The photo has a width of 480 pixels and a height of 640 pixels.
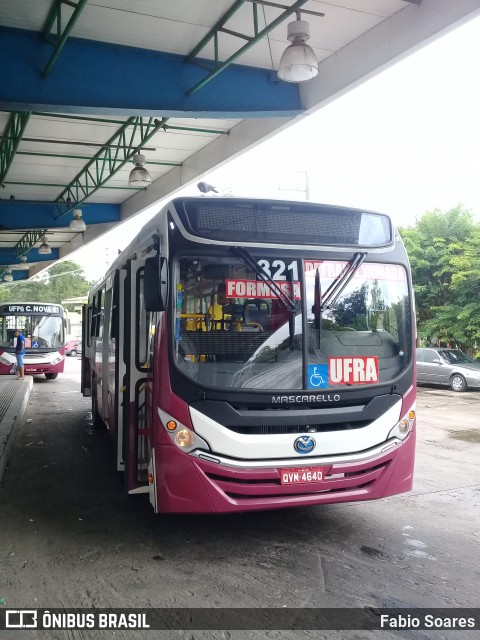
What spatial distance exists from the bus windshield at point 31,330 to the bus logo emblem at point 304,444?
62.4 feet

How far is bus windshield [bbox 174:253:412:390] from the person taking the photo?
486 centimetres

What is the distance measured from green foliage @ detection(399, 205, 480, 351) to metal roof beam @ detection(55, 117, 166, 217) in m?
11.7

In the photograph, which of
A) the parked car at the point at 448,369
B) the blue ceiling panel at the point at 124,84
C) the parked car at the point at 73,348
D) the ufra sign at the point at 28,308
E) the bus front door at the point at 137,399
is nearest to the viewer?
the bus front door at the point at 137,399

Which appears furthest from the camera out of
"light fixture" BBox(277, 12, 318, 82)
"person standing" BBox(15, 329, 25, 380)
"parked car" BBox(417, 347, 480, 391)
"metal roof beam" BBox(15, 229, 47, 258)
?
"metal roof beam" BBox(15, 229, 47, 258)

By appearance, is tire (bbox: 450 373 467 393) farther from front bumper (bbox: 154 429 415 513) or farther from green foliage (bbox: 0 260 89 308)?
green foliage (bbox: 0 260 89 308)

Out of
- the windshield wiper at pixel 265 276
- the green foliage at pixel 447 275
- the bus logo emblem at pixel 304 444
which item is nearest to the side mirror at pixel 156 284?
the windshield wiper at pixel 265 276

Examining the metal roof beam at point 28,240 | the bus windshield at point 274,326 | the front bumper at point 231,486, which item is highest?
the metal roof beam at point 28,240

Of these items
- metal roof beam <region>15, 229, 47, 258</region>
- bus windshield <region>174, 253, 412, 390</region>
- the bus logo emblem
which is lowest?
the bus logo emblem

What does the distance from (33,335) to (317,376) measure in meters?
18.9

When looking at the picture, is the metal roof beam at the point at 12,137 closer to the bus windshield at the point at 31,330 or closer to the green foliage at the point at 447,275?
the bus windshield at the point at 31,330

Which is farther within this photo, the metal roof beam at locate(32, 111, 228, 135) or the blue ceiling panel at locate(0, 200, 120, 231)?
the blue ceiling panel at locate(0, 200, 120, 231)

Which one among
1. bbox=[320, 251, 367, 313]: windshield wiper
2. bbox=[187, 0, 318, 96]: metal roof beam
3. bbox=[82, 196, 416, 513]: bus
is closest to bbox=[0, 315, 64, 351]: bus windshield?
bbox=[187, 0, 318, 96]: metal roof beam

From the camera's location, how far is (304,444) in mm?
4855

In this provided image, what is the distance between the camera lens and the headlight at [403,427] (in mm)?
5264
